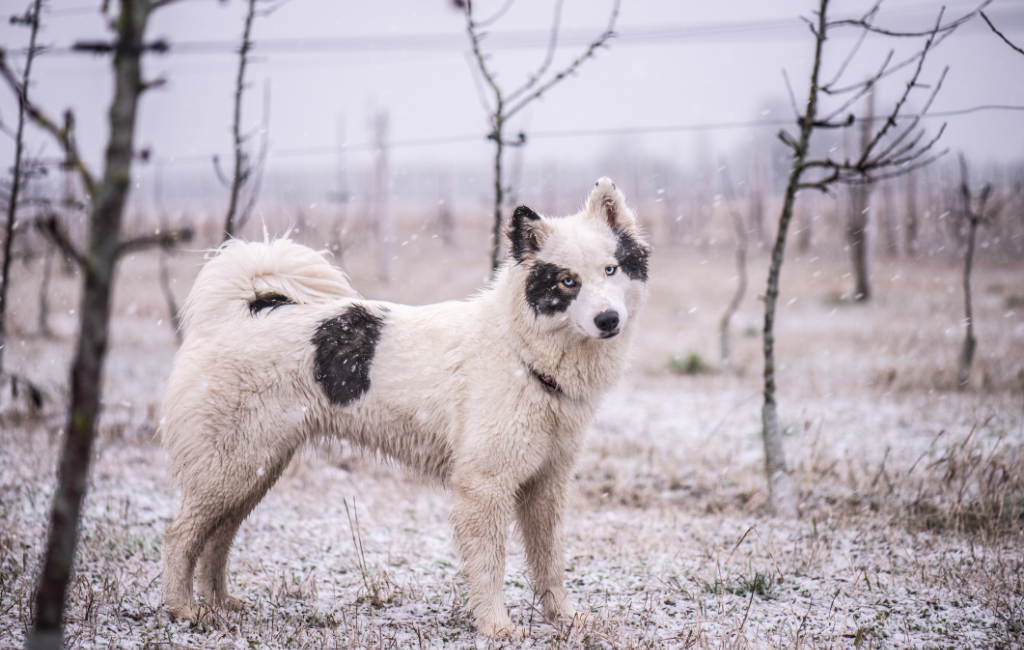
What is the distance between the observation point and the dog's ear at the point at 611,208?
3330mm

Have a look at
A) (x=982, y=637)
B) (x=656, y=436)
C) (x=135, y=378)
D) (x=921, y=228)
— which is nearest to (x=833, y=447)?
(x=656, y=436)

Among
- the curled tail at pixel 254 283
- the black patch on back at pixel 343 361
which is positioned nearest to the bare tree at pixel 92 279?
the black patch on back at pixel 343 361

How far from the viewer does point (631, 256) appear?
128 inches

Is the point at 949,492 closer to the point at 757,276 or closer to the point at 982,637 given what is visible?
the point at 982,637

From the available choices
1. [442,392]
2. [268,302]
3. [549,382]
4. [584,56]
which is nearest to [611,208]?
[549,382]

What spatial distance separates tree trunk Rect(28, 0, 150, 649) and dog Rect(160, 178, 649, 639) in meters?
1.73

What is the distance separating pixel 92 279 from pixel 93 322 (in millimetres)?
108

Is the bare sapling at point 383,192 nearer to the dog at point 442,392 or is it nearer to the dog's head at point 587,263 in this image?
the dog at point 442,392

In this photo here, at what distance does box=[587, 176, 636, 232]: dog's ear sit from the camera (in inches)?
131

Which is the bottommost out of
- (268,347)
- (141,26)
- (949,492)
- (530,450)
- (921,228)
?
(949,492)

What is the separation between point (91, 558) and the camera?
400 cm

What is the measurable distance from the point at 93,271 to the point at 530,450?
215 centimetres

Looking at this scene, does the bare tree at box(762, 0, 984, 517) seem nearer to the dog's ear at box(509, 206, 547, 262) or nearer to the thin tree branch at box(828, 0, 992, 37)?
the thin tree branch at box(828, 0, 992, 37)

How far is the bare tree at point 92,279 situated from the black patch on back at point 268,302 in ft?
6.40
